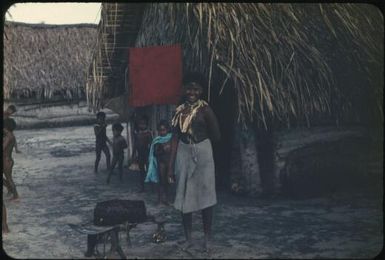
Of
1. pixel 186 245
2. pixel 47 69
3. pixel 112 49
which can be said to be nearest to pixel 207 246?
pixel 186 245

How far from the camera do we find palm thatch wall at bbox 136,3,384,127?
5.90m

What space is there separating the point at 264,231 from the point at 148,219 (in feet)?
4.60

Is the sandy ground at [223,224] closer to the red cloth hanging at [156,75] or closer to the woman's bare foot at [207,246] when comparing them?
the woman's bare foot at [207,246]

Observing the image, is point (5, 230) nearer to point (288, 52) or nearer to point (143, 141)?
point (143, 141)

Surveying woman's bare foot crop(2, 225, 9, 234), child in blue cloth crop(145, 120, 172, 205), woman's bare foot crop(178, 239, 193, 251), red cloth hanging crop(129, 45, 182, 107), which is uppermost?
red cloth hanging crop(129, 45, 182, 107)

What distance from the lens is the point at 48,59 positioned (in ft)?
61.5

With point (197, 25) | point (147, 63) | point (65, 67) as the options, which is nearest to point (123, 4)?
point (147, 63)

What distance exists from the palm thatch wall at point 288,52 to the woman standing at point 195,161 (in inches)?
29.4

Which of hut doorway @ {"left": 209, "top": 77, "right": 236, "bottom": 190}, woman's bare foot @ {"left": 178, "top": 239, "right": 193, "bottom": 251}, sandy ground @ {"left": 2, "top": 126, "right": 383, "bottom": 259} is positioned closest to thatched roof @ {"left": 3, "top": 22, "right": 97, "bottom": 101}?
sandy ground @ {"left": 2, "top": 126, "right": 383, "bottom": 259}

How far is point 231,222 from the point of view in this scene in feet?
19.9

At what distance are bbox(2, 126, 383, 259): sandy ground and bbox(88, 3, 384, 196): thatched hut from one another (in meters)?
0.89

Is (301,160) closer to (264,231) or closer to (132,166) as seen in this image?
(264,231)

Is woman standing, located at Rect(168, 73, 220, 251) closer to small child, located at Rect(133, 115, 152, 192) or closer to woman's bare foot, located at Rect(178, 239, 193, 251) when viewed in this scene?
woman's bare foot, located at Rect(178, 239, 193, 251)

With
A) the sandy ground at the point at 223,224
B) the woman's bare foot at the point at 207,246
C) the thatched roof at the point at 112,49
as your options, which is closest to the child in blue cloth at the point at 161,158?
the sandy ground at the point at 223,224
